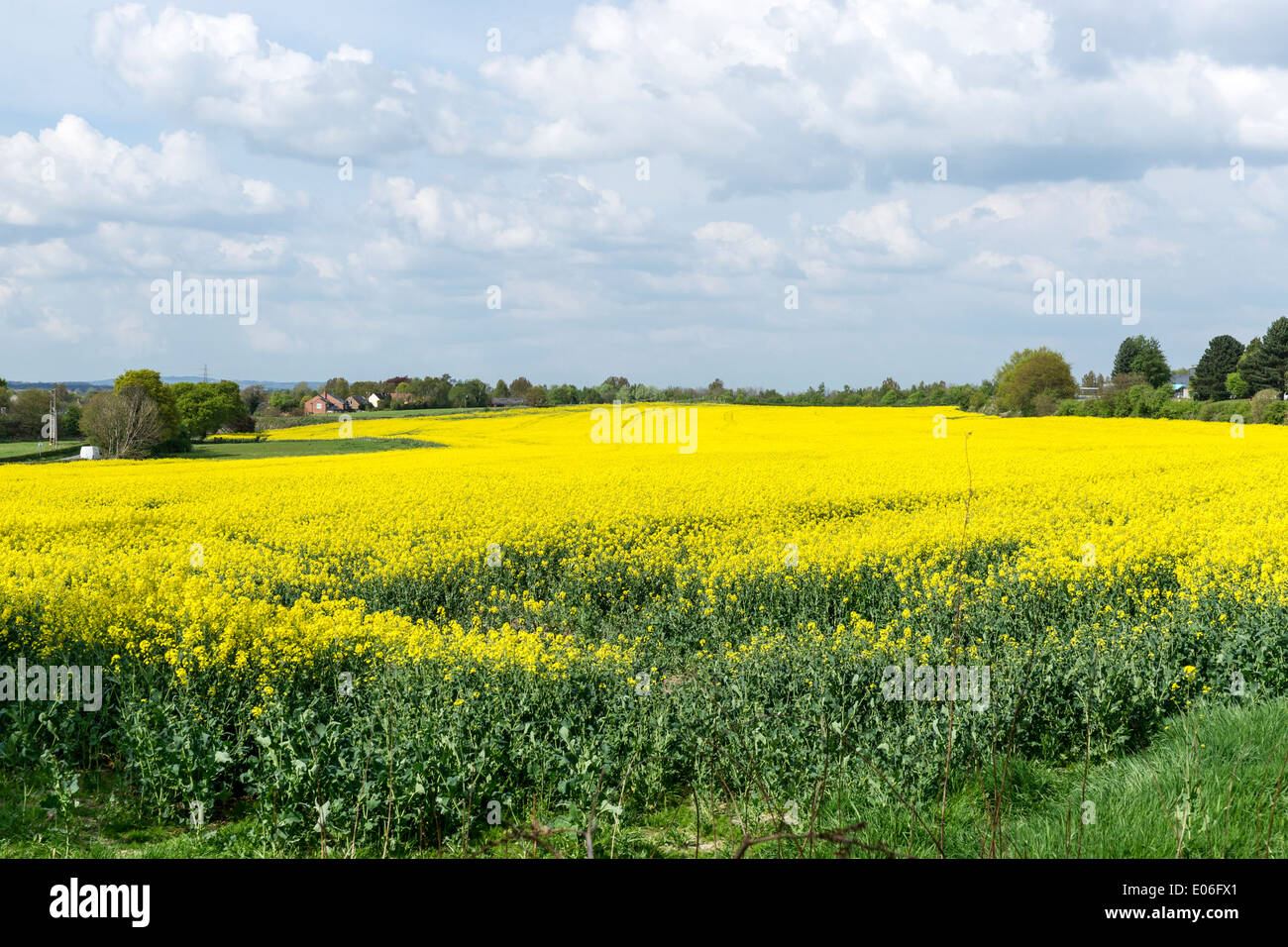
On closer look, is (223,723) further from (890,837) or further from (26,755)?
(890,837)

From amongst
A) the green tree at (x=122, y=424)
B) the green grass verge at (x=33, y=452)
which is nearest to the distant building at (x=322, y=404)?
the green grass verge at (x=33, y=452)

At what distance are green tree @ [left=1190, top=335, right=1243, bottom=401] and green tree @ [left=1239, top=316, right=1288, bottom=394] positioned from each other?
8284 mm

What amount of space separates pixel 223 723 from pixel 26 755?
1.33 m

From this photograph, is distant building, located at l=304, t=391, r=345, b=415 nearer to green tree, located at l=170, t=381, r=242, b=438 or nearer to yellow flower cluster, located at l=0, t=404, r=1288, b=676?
green tree, located at l=170, t=381, r=242, b=438

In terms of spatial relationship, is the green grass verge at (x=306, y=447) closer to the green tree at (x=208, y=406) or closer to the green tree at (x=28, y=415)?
the green tree at (x=208, y=406)

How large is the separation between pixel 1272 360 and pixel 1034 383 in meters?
28.8

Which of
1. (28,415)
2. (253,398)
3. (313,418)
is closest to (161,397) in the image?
(28,415)

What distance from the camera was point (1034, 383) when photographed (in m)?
67.6

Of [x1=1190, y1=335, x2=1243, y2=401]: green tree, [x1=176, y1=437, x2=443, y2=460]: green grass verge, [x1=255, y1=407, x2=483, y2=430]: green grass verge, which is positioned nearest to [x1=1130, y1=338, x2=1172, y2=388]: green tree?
[x1=1190, y1=335, x2=1243, y2=401]: green tree

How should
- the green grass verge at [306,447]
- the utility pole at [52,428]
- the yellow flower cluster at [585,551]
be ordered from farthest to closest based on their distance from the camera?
the green grass verge at [306,447] < the utility pole at [52,428] < the yellow flower cluster at [585,551]

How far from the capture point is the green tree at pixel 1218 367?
88.1 metres

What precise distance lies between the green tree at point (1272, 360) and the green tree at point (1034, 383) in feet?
75.6

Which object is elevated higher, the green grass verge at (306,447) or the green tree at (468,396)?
the green tree at (468,396)

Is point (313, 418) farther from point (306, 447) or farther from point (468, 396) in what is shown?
point (306, 447)
